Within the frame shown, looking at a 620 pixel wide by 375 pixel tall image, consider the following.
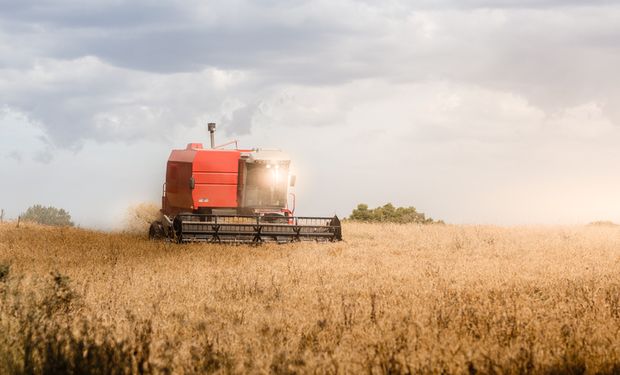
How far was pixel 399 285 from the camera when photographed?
11.8 metres

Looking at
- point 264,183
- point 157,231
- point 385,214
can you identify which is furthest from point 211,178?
point 385,214

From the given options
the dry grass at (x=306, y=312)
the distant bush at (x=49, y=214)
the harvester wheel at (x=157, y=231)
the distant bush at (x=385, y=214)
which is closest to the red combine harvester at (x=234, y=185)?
the harvester wheel at (x=157, y=231)

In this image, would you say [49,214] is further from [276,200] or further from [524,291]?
[524,291]

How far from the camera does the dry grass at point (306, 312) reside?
622cm

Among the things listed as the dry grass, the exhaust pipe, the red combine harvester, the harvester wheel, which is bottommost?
the dry grass

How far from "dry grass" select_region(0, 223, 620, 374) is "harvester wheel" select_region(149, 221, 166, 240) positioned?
5.77 m

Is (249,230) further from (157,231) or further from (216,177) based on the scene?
(157,231)

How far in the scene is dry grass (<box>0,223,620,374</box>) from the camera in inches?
245

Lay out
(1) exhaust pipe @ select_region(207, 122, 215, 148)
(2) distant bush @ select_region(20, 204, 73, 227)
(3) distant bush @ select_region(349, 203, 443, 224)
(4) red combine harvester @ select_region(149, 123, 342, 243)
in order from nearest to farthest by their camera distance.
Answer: (4) red combine harvester @ select_region(149, 123, 342, 243) < (1) exhaust pipe @ select_region(207, 122, 215, 148) < (3) distant bush @ select_region(349, 203, 443, 224) < (2) distant bush @ select_region(20, 204, 73, 227)

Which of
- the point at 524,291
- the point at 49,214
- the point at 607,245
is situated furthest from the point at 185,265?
the point at 49,214

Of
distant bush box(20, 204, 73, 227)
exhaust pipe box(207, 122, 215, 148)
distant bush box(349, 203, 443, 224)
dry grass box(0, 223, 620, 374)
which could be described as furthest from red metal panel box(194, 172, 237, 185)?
distant bush box(20, 204, 73, 227)

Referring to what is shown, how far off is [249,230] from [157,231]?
4.34m

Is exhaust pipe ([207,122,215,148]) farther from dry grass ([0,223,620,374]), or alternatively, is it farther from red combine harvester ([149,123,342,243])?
dry grass ([0,223,620,374])

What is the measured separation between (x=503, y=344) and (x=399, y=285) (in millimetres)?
4574
